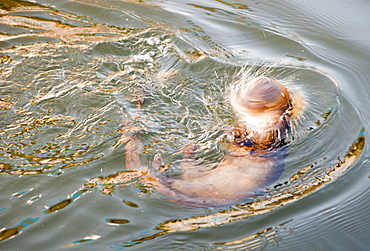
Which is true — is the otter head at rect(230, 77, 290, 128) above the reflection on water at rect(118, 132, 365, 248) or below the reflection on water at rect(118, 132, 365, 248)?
above

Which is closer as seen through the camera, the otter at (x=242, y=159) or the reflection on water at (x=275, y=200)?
the reflection on water at (x=275, y=200)

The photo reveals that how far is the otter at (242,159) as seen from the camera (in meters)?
3.13

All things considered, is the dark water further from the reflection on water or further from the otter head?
the otter head

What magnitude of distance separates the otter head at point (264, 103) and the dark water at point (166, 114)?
11.8 inches

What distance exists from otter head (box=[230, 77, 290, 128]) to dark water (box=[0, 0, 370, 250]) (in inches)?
11.8

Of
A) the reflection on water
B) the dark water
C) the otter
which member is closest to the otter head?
the otter

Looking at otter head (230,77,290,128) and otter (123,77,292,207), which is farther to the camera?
otter head (230,77,290,128)

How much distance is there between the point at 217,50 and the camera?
5.11 m

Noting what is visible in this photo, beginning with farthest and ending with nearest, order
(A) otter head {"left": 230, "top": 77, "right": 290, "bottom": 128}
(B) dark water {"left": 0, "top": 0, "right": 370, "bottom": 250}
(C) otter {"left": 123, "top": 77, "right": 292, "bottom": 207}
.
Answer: (A) otter head {"left": 230, "top": 77, "right": 290, "bottom": 128}, (C) otter {"left": 123, "top": 77, "right": 292, "bottom": 207}, (B) dark water {"left": 0, "top": 0, "right": 370, "bottom": 250}

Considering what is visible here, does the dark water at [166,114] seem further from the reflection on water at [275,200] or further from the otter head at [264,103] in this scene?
the otter head at [264,103]

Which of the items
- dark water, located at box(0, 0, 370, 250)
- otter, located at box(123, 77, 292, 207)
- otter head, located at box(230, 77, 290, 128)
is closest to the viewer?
dark water, located at box(0, 0, 370, 250)

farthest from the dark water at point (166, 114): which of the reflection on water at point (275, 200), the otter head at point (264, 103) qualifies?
the otter head at point (264, 103)

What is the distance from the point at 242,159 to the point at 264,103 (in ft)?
2.14

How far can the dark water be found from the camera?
282 centimetres
